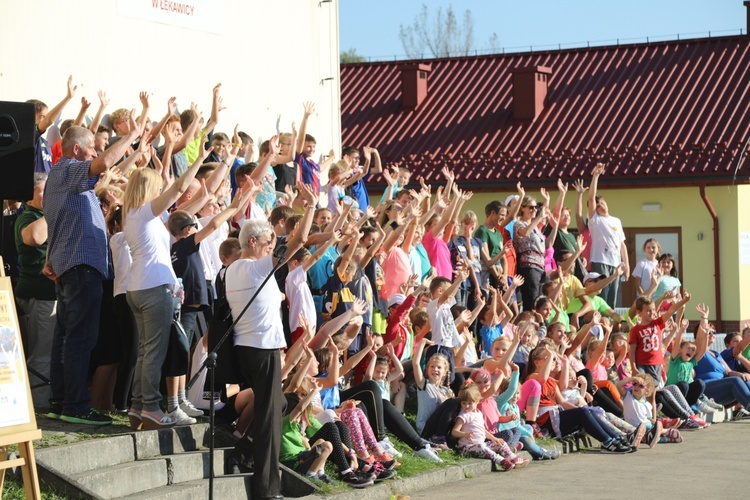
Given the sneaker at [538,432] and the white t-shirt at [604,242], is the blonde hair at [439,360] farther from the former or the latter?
the white t-shirt at [604,242]

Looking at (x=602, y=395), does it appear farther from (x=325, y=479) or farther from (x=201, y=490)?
(x=201, y=490)

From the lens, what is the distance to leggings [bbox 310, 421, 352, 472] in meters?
10.6

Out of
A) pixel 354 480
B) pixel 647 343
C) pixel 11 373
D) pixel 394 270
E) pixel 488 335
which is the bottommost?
pixel 354 480

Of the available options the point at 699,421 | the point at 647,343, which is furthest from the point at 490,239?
the point at 699,421

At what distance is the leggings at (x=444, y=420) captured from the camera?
1241 cm

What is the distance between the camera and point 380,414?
1147 centimetres

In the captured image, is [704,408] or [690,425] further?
[704,408]

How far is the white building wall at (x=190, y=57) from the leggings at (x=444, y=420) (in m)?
4.99

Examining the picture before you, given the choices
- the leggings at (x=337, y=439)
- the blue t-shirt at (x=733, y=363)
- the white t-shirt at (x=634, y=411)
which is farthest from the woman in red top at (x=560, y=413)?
the blue t-shirt at (x=733, y=363)

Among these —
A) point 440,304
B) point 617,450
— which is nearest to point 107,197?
point 440,304

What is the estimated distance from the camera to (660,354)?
16094mm

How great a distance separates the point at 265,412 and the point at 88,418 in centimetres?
139

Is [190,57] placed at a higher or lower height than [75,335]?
higher

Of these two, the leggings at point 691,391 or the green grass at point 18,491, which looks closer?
the green grass at point 18,491
